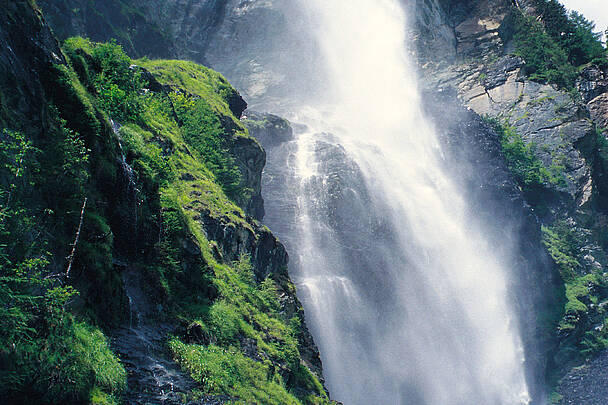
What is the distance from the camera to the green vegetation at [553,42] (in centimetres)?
A: 4597

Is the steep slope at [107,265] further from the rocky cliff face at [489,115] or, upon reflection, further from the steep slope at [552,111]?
the steep slope at [552,111]

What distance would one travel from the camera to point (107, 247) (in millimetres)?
6934

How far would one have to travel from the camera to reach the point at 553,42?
164 feet

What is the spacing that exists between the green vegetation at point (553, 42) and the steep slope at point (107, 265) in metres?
45.8

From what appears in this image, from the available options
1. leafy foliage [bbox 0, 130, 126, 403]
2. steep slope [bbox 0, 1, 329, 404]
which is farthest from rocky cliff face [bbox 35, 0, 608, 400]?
leafy foliage [bbox 0, 130, 126, 403]

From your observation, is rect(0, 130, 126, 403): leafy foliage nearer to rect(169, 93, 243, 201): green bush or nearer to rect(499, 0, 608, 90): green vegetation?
rect(169, 93, 243, 201): green bush

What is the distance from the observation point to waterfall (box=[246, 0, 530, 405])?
23406mm

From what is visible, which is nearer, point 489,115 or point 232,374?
point 232,374

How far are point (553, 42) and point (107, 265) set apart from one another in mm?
56734

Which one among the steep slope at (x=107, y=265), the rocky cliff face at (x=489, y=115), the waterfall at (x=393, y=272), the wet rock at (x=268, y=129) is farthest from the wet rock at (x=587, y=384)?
the wet rock at (x=268, y=129)

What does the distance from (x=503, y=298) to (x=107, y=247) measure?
102ft

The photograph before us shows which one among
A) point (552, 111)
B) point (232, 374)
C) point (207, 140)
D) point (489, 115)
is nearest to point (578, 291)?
point (552, 111)

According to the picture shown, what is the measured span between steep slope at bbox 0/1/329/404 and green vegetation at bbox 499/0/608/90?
45810 millimetres

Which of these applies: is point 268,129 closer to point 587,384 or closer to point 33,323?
point 587,384
